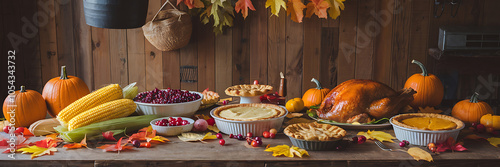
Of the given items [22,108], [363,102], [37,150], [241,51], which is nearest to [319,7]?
[241,51]

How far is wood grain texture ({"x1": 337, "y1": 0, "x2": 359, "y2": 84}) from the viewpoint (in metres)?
3.45

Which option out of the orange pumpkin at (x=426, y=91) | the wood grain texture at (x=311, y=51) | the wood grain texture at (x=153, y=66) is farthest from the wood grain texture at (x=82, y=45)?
the orange pumpkin at (x=426, y=91)

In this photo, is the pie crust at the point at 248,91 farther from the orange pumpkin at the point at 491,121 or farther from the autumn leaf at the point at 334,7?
the autumn leaf at the point at 334,7

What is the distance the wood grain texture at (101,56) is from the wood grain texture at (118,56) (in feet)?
0.11

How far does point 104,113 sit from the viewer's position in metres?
1.75

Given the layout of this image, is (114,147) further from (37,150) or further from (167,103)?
(167,103)

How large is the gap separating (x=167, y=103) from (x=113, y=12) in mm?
446

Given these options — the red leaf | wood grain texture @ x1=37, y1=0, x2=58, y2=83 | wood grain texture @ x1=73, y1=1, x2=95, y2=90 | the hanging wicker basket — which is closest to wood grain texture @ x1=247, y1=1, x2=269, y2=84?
the hanging wicker basket

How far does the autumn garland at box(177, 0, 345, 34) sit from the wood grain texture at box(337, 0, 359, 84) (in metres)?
0.22

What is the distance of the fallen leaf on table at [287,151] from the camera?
4.80ft

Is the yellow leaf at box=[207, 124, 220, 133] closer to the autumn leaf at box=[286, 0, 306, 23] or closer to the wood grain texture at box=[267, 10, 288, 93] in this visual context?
the autumn leaf at box=[286, 0, 306, 23]

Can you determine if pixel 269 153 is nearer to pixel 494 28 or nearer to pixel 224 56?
pixel 224 56

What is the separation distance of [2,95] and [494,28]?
3.81 metres

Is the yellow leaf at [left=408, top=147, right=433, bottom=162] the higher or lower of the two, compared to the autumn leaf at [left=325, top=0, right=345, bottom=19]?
lower
